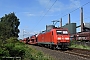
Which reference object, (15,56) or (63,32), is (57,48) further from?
A: (15,56)

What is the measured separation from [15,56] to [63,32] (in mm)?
19836

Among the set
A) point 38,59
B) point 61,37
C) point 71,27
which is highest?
point 71,27

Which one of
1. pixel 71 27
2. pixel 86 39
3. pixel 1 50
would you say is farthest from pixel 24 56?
pixel 71 27

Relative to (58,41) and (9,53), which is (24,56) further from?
(58,41)

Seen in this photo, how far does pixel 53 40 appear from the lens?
99.0 feet

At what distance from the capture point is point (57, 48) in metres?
30.6

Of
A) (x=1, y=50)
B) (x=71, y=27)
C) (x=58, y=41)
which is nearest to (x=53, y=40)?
(x=58, y=41)

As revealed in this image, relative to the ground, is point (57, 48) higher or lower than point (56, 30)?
lower

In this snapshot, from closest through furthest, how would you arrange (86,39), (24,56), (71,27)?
(24,56), (86,39), (71,27)

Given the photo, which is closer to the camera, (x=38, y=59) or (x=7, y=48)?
(x=7, y=48)

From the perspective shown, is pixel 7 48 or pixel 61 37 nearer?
pixel 7 48

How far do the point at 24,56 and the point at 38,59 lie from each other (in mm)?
862

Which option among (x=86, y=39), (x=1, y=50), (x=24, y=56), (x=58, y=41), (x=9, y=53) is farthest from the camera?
(x=86, y=39)

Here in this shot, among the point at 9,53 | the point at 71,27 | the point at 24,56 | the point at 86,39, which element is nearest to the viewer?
the point at 9,53
